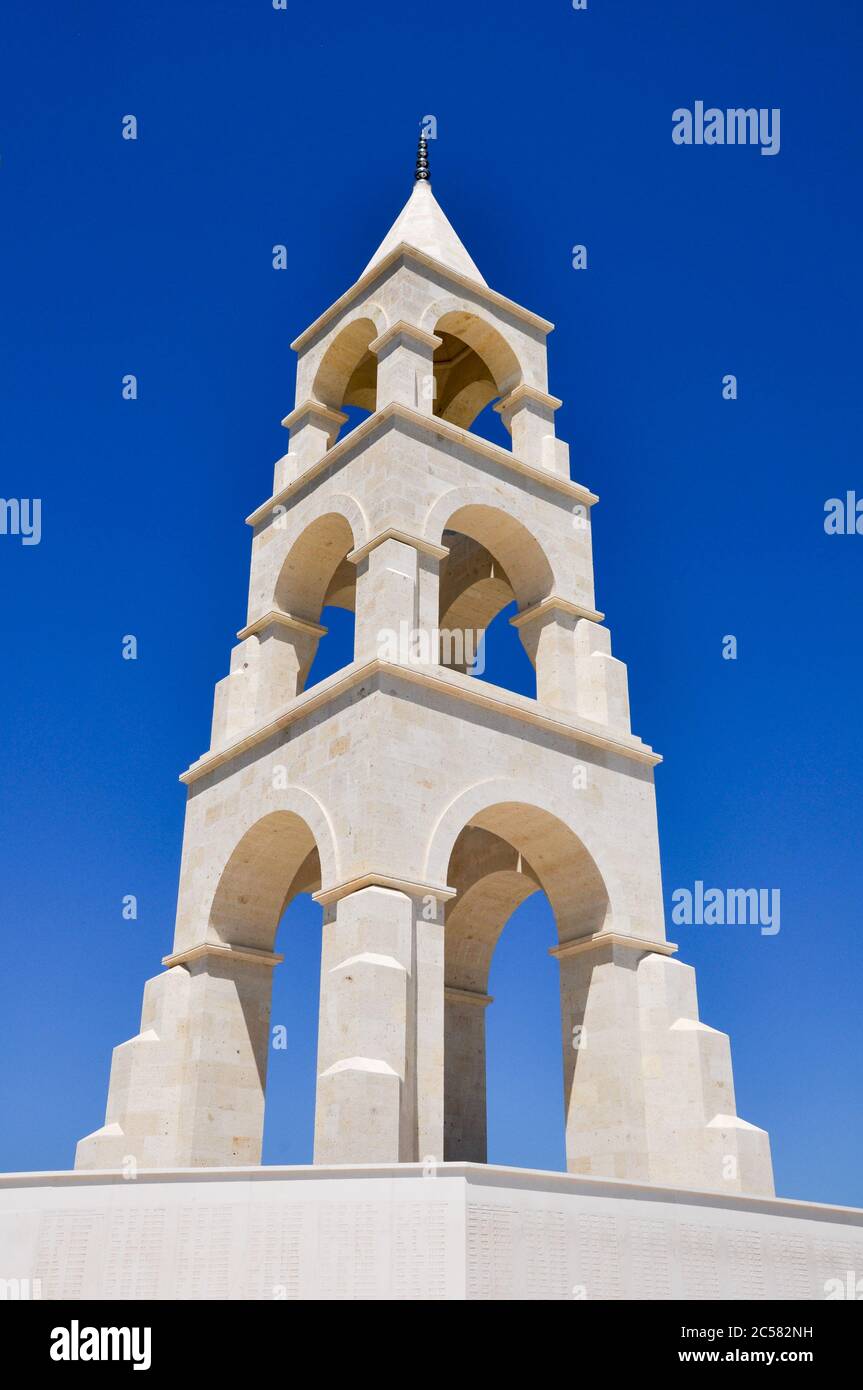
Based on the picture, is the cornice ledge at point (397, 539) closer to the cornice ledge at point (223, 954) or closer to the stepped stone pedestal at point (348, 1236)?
the cornice ledge at point (223, 954)

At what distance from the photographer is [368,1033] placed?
14.8 m

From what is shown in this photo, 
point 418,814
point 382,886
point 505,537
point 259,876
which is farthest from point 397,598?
point 259,876

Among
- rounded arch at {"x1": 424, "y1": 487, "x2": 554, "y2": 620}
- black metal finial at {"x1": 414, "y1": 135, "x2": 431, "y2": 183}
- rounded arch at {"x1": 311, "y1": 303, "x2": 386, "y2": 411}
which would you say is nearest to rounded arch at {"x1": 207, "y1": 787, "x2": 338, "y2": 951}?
rounded arch at {"x1": 424, "y1": 487, "x2": 554, "y2": 620}

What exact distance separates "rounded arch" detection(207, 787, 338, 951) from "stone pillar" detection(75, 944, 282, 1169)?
364 mm

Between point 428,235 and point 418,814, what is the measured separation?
14.3m

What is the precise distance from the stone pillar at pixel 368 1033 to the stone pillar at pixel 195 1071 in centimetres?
355

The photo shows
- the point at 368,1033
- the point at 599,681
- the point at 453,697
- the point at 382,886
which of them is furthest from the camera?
the point at 599,681

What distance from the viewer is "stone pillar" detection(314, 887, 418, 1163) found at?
14.2 metres

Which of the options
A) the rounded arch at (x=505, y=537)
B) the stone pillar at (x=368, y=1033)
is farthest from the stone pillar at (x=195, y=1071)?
the rounded arch at (x=505, y=537)

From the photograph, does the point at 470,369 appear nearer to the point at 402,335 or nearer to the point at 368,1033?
the point at 402,335

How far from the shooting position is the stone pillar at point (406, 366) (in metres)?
21.3

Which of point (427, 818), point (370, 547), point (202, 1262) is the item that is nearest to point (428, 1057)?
point (427, 818)

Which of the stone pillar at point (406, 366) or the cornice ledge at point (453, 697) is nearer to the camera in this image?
the cornice ledge at point (453, 697)
